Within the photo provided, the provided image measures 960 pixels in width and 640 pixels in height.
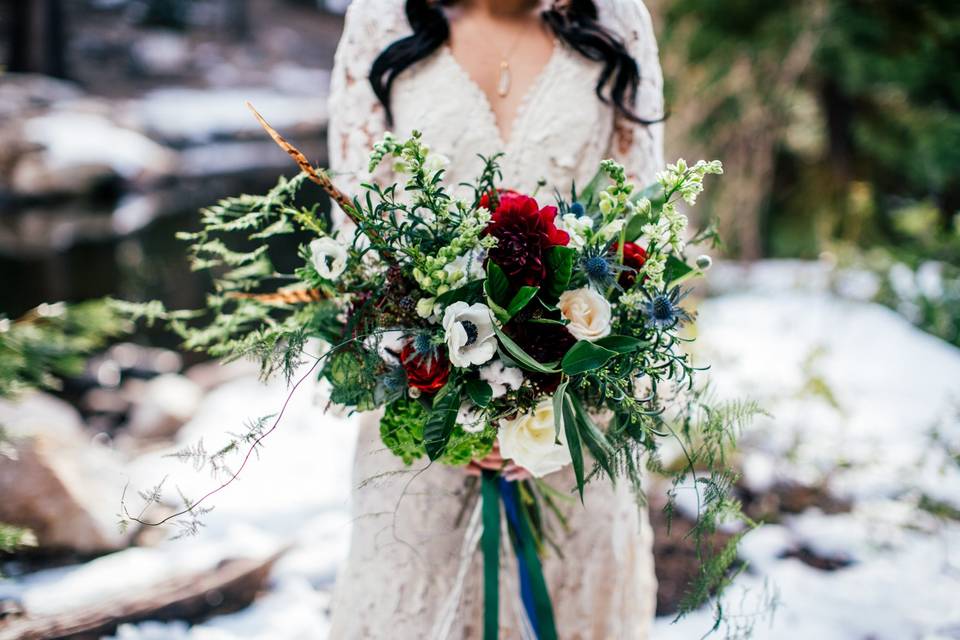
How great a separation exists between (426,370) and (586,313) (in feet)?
0.94

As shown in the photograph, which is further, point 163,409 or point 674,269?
point 163,409

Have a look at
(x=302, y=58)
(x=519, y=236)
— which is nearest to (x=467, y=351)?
(x=519, y=236)

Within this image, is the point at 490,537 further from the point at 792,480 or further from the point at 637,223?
the point at 792,480

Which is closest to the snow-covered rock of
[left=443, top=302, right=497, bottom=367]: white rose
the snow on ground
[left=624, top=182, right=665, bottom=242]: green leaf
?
the snow on ground

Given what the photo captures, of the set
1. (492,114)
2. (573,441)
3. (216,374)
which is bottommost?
(573,441)

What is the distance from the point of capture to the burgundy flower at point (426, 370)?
1.23 metres

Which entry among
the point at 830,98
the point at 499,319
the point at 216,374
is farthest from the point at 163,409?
the point at 830,98

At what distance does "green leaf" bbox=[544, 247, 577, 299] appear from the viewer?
119cm

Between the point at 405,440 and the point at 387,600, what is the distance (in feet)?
1.55

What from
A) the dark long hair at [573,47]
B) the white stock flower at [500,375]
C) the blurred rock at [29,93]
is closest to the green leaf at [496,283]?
the white stock flower at [500,375]

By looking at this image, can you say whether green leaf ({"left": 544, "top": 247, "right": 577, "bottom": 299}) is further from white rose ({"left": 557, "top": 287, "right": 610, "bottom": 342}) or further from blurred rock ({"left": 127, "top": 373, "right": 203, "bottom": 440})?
blurred rock ({"left": 127, "top": 373, "right": 203, "bottom": 440})

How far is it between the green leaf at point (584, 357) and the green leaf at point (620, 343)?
0.13ft

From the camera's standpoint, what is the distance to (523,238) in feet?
Result: 3.91

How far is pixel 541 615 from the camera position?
162 centimetres
